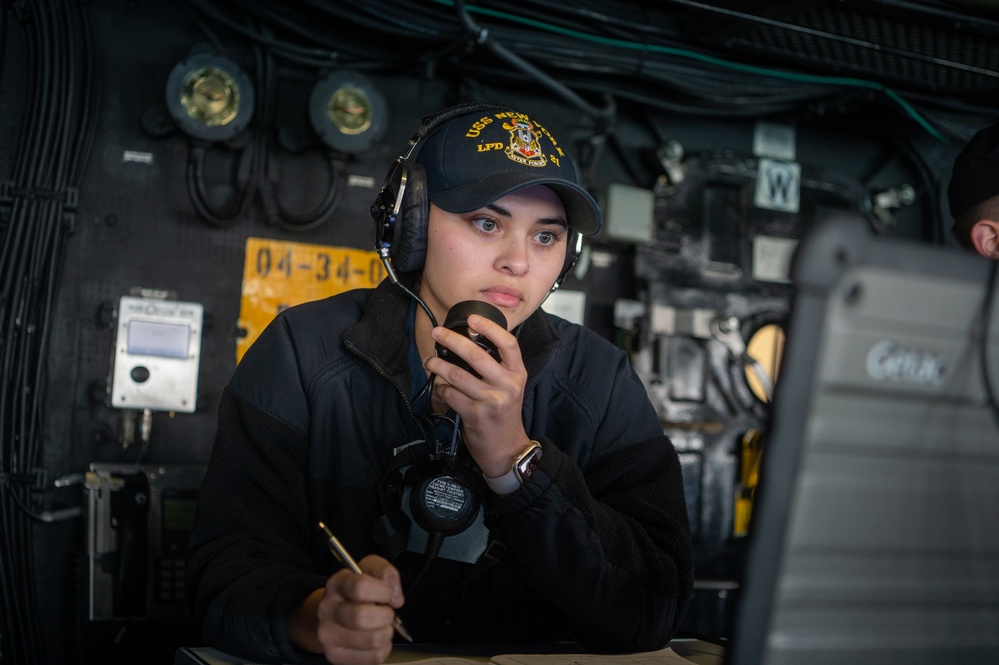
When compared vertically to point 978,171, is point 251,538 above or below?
below

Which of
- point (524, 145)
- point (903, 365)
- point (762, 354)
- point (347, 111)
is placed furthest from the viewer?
point (762, 354)

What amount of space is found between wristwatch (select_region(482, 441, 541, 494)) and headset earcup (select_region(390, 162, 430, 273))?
1.40ft

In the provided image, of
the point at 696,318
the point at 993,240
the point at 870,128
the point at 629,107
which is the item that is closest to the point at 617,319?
the point at 696,318

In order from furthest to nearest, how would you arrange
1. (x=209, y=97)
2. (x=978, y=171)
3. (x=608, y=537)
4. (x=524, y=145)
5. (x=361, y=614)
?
(x=209, y=97) → (x=978, y=171) → (x=524, y=145) → (x=608, y=537) → (x=361, y=614)

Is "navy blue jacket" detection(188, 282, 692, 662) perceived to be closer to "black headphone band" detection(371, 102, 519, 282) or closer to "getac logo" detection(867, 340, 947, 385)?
"black headphone band" detection(371, 102, 519, 282)

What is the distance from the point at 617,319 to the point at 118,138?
5.94 ft

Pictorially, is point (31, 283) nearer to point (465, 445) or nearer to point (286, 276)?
point (286, 276)

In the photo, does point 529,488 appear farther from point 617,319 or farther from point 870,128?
point 870,128

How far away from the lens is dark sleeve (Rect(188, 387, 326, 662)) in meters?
1.25

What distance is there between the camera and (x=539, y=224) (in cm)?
161

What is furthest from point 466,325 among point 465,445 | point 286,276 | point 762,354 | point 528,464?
point 762,354

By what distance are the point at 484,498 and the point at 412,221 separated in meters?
0.47

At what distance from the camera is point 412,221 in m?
1.58

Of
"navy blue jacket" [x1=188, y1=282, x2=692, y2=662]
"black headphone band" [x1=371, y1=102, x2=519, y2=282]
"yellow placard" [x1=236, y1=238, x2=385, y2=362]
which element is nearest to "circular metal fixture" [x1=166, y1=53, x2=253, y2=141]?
"yellow placard" [x1=236, y1=238, x2=385, y2=362]
